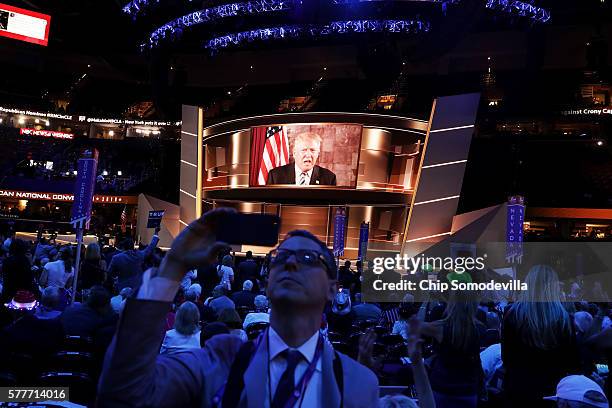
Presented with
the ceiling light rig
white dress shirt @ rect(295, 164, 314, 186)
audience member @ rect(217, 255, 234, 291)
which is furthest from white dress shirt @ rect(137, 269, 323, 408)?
white dress shirt @ rect(295, 164, 314, 186)

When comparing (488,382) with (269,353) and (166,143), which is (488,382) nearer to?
(269,353)

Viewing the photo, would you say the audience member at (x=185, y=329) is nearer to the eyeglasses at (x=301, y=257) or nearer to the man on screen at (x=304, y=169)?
the eyeglasses at (x=301, y=257)

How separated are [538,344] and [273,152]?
22.9 meters

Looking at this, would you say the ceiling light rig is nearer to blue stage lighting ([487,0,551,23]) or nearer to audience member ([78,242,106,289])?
blue stage lighting ([487,0,551,23])

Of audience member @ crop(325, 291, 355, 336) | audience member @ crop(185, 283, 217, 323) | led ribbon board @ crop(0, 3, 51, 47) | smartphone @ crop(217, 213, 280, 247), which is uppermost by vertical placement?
led ribbon board @ crop(0, 3, 51, 47)

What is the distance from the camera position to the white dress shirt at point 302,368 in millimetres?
1419

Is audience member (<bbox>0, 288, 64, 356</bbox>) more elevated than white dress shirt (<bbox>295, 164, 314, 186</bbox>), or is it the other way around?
white dress shirt (<bbox>295, 164, 314, 186</bbox>)

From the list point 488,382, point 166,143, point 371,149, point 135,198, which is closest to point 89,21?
point 166,143

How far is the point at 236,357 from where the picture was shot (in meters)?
1.44

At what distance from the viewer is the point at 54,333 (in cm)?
482

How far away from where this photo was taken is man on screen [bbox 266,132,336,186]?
24.9 m

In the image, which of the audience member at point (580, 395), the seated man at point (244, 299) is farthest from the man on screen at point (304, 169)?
the audience member at point (580, 395)

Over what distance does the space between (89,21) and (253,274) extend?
90.9 ft

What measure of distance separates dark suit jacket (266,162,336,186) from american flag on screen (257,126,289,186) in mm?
248
